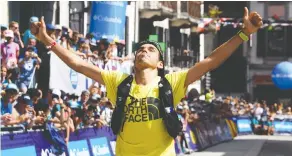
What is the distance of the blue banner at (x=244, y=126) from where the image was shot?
40562mm

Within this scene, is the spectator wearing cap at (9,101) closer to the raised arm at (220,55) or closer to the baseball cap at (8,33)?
the baseball cap at (8,33)

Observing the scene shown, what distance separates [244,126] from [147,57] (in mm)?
35438

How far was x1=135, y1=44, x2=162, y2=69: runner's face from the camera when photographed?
21.0ft

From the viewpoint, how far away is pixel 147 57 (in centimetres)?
641

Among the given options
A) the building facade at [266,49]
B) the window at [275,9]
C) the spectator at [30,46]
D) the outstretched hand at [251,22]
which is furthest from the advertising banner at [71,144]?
the window at [275,9]

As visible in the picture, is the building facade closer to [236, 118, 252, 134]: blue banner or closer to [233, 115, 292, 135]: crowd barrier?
[233, 115, 292, 135]: crowd barrier

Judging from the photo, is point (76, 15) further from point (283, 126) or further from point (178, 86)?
point (178, 86)

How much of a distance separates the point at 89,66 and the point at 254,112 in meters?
36.7

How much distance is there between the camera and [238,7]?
2451 inches

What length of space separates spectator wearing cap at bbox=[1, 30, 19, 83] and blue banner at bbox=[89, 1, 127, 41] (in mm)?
6493

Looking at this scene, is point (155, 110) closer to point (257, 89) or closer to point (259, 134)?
point (259, 134)

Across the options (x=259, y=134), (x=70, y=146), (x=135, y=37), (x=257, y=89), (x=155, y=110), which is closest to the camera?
(x=155, y=110)

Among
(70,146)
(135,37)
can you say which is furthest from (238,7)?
(70,146)

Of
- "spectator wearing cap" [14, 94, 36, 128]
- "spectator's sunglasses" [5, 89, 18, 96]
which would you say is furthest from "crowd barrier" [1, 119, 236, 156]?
"spectator's sunglasses" [5, 89, 18, 96]
